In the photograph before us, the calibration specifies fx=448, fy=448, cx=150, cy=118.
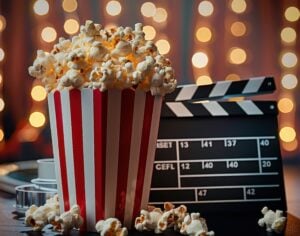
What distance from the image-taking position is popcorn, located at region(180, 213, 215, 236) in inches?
23.5

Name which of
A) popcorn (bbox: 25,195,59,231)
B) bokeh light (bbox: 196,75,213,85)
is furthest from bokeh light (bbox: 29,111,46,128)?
popcorn (bbox: 25,195,59,231)

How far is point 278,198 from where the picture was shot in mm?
849

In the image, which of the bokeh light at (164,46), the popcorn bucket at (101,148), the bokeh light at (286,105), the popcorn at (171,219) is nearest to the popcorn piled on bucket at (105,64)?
the popcorn bucket at (101,148)

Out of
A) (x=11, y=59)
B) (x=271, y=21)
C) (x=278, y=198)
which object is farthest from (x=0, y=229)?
(x=271, y=21)

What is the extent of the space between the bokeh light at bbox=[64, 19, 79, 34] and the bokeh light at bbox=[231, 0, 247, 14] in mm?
679

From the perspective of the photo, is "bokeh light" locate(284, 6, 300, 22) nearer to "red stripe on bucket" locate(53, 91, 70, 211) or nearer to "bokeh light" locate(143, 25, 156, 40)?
"bokeh light" locate(143, 25, 156, 40)

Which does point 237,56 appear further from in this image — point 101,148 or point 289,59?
point 101,148

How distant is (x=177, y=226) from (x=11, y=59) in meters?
1.45

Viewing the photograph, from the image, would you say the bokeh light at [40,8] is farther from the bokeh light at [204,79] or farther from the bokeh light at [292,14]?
the bokeh light at [292,14]

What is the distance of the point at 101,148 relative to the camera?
0.63 metres

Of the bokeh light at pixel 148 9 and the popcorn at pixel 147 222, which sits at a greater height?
the bokeh light at pixel 148 9

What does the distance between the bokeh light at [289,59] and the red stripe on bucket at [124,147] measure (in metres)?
1.46

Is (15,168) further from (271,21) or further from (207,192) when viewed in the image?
(271,21)

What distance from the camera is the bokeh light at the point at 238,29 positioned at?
1.94 meters
